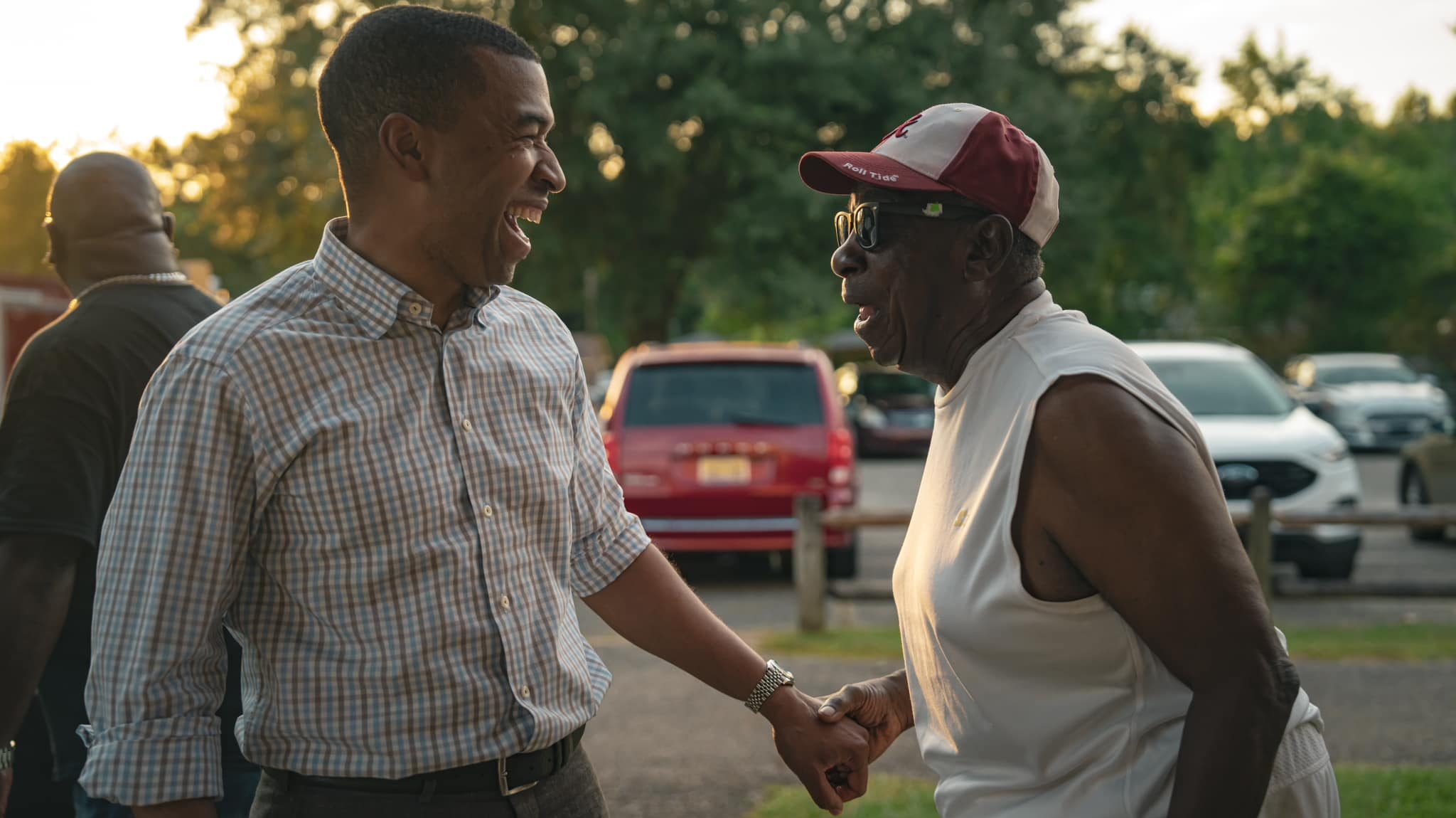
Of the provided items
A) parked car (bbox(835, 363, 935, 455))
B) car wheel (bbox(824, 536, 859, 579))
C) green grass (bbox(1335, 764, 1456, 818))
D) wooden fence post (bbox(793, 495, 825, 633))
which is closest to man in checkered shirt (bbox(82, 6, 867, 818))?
green grass (bbox(1335, 764, 1456, 818))

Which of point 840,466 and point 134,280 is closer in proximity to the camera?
point 134,280

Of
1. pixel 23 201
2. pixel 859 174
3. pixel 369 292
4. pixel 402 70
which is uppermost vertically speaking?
pixel 402 70

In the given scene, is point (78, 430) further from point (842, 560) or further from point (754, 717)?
point (842, 560)

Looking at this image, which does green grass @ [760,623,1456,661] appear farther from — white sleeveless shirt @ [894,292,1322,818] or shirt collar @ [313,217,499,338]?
shirt collar @ [313,217,499,338]

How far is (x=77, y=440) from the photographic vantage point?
2.88 metres

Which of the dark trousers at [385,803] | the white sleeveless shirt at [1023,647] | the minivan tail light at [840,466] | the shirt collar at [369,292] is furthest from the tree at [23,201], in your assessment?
the white sleeveless shirt at [1023,647]

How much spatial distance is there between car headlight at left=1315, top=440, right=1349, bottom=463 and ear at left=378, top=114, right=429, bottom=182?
367 inches

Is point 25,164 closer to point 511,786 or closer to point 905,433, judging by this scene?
point 905,433

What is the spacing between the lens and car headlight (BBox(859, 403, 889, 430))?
24.7 metres

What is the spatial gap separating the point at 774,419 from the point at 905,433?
45.3ft

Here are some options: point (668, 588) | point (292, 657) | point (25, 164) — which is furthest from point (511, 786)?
point (25, 164)

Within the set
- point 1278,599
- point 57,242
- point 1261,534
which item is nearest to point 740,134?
point 1278,599

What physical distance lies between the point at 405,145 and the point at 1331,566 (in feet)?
31.2

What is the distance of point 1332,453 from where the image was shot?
10.4m
